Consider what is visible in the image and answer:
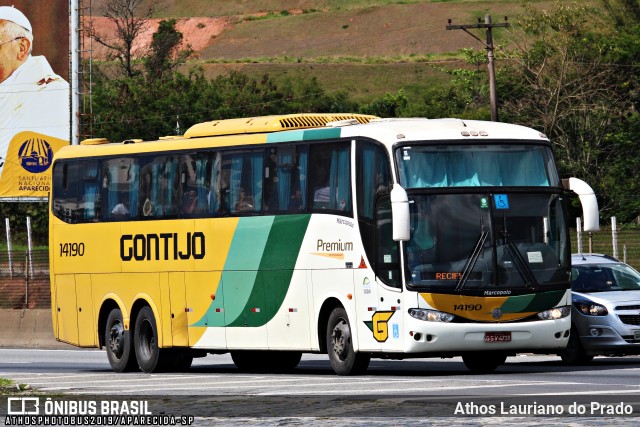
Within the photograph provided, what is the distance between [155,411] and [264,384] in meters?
5.04

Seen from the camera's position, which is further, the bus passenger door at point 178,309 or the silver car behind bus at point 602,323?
the bus passenger door at point 178,309

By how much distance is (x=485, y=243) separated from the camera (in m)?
20.9

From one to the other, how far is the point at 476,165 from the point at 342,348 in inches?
124

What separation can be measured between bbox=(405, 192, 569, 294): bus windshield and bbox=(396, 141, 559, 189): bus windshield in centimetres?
23

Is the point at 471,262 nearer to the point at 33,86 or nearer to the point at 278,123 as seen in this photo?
the point at 278,123

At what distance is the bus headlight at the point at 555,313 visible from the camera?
21.2 meters

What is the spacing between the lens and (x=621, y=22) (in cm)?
9012

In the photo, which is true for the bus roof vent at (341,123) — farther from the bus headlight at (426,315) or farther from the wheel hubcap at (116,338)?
the wheel hubcap at (116,338)

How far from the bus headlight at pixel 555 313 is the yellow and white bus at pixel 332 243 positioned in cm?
2

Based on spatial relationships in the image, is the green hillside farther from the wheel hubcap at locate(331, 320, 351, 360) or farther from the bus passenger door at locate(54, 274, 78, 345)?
the wheel hubcap at locate(331, 320, 351, 360)

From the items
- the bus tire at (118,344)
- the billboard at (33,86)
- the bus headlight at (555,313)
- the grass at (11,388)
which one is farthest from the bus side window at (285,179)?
the billboard at (33,86)

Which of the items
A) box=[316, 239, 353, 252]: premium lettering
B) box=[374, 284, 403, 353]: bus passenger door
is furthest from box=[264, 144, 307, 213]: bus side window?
box=[374, 284, 403, 353]: bus passenger door

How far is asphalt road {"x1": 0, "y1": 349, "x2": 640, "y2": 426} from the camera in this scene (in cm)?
1359

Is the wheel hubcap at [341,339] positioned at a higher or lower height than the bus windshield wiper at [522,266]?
lower
